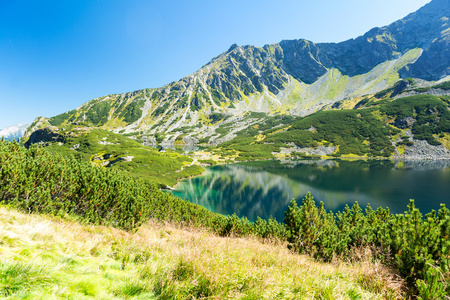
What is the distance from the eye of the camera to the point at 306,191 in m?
71.9

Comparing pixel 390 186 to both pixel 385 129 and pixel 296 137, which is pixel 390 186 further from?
pixel 385 129

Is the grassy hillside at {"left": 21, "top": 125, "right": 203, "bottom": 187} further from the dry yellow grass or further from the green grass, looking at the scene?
the dry yellow grass

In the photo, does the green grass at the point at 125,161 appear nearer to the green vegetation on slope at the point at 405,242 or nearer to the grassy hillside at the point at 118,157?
the grassy hillside at the point at 118,157

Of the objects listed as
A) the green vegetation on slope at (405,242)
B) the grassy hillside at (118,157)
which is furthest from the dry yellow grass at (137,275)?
the grassy hillside at (118,157)

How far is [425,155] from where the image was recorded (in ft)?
477

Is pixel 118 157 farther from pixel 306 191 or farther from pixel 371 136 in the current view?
pixel 371 136

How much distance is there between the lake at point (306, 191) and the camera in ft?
181

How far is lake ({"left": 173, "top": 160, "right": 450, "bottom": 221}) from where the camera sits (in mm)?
55281

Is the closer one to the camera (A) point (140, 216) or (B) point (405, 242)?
(B) point (405, 242)

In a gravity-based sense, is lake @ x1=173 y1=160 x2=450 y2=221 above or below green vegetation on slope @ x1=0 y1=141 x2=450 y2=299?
below

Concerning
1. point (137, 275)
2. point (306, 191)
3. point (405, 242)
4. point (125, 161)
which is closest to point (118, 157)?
point (125, 161)

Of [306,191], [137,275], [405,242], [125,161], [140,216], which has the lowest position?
[306,191]

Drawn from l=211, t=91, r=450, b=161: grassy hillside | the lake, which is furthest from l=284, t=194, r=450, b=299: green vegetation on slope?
l=211, t=91, r=450, b=161: grassy hillside

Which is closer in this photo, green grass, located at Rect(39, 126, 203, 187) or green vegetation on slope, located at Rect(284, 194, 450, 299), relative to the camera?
green vegetation on slope, located at Rect(284, 194, 450, 299)
